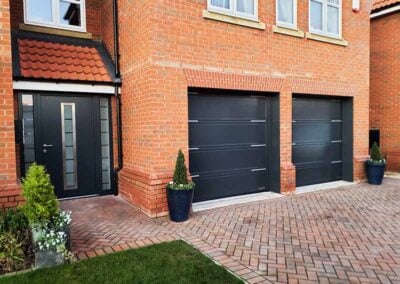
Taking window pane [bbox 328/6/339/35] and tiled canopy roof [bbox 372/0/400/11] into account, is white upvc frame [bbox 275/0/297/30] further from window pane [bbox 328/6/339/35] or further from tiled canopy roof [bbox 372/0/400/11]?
tiled canopy roof [bbox 372/0/400/11]

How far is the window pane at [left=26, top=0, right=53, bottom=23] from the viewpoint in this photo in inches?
286

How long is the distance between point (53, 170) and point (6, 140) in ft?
6.96

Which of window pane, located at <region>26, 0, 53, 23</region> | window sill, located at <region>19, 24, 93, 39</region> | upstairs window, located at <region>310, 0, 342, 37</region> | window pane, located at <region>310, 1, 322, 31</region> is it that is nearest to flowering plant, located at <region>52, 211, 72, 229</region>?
window sill, located at <region>19, 24, 93, 39</region>

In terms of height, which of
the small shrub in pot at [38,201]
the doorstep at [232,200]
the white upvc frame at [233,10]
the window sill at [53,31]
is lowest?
the doorstep at [232,200]

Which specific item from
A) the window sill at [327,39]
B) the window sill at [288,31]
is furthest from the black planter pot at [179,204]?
Answer: the window sill at [327,39]

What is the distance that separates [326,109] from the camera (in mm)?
9148

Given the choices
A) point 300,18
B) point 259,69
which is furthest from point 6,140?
point 300,18

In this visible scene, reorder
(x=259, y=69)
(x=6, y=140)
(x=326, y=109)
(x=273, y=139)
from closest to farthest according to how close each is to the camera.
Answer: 1. (x=6, y=140)
2. (x=259, y=69)
3. (x=273, y=139)
4. (x=326, y=109)

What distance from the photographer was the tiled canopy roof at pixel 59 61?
6535 millimetres

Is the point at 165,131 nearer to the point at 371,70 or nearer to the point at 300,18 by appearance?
the point at 300,18

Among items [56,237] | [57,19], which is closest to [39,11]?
[57,19]

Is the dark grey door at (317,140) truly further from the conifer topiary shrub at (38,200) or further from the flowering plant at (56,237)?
the conifer topiary shrub at (38,200)

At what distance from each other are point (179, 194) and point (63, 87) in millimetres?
3366

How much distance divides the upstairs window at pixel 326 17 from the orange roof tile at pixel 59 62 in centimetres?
533
